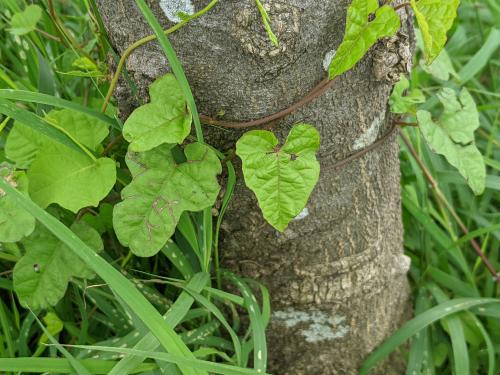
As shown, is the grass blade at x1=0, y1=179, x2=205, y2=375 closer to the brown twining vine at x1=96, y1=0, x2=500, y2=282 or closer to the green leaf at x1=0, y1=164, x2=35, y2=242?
the green leaf at x1=0, y1=164, x2=35, y2=242

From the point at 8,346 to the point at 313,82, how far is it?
0.87 m

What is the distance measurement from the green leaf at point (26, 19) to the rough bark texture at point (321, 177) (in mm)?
266

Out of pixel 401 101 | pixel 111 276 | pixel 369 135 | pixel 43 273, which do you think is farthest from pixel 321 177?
pixel 43 273

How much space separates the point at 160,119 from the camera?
3.32ft

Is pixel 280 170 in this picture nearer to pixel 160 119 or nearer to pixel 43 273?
pixel 160 119

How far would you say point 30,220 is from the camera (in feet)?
3.37

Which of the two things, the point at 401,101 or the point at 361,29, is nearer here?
the point at 361,29

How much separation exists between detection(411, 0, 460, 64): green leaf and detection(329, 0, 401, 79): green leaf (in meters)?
0.07

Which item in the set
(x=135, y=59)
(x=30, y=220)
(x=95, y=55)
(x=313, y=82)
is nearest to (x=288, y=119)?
(x=313, y=82)

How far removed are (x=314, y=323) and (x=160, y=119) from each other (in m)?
0.63

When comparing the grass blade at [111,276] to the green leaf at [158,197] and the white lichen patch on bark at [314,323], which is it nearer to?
the green leaf at [158,197]

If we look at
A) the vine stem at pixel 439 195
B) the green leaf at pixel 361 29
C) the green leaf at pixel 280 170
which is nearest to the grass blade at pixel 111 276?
the green leaf at pixel 280 170

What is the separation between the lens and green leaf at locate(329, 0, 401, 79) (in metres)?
0.88

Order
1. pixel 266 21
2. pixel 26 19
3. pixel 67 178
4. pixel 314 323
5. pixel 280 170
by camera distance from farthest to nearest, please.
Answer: pixel 314 323
pixel 26 19
pixel 67 178
pixel 280 170
pixel 266 21
